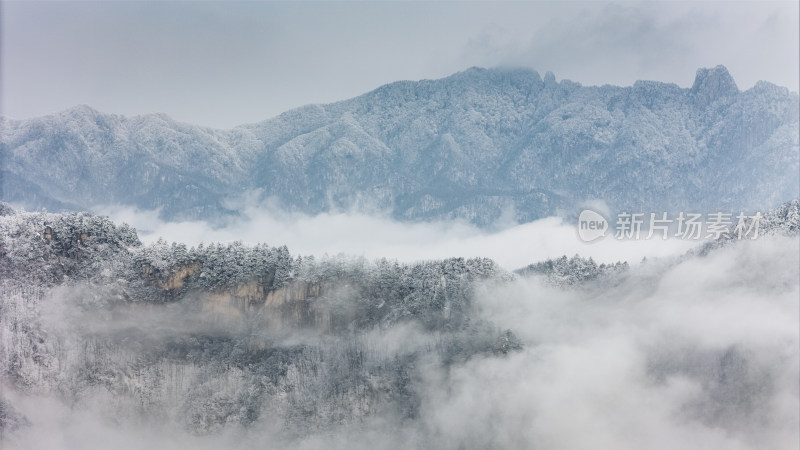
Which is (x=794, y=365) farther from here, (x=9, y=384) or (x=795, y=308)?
(x=9, y=384)

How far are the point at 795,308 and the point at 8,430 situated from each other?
19196 centimetres

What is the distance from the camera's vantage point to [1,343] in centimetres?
19962

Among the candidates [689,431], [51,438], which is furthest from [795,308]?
[51,438]

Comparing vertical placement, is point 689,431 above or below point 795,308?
below

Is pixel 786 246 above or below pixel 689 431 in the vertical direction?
above

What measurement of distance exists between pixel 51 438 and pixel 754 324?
17337 centimetres

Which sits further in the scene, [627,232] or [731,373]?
[731,373]

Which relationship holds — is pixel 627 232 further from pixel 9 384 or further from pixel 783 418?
pixel 9 384

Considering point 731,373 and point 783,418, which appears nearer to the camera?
point 783,418

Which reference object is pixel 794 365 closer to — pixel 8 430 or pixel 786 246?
pixel 786 246

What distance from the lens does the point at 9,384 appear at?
200 metres

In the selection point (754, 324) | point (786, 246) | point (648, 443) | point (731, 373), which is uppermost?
point (786, 246)

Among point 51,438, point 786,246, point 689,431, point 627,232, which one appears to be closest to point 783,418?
point 689,431

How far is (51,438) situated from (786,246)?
612 feet
